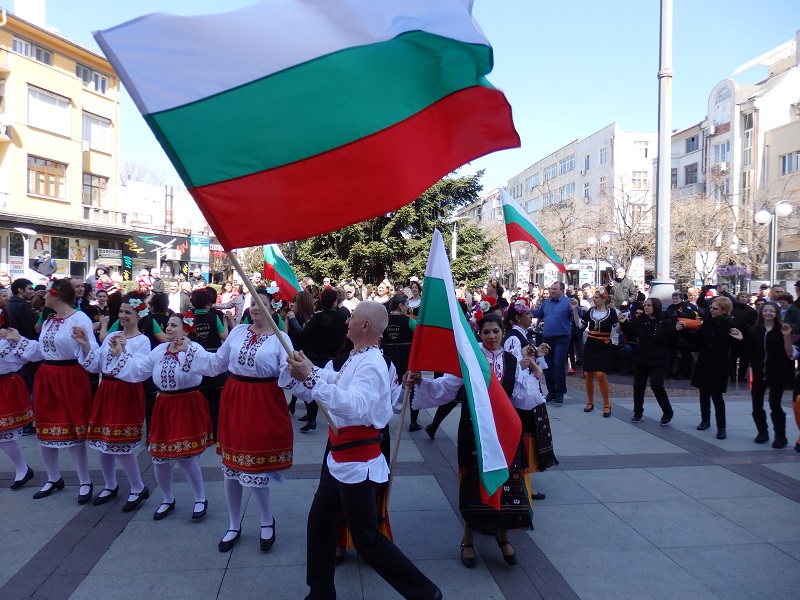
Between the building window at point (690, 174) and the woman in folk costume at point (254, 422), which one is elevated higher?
the building window at point (690, 174)

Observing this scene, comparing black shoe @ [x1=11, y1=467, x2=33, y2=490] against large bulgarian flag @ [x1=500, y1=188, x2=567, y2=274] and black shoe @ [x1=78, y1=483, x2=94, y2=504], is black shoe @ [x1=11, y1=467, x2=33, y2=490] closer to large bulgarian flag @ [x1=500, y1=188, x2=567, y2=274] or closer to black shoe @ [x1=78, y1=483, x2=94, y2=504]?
black shoe @ [x1=78, y1=483, x2=94, y2=504]

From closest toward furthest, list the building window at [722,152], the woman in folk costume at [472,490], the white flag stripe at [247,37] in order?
the white flag stripe at [247,37], the woman in folk costume at [472,490], the building window at [722,152]

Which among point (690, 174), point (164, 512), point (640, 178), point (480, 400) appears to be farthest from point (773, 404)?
point (640, 178)

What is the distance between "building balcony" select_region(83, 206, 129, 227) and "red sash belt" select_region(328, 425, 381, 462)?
34.7 meters

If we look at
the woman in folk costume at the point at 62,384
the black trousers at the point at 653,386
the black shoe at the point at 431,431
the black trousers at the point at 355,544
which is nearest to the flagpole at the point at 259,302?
the black trousers at the point at 355,544

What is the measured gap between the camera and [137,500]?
214 inches

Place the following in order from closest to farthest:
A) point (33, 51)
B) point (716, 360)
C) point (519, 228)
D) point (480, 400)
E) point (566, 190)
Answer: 1. point (480, 400)
2. point (519, 228)
3. point (716, 360)
4. point (33, 51)
5. point (566, 190)

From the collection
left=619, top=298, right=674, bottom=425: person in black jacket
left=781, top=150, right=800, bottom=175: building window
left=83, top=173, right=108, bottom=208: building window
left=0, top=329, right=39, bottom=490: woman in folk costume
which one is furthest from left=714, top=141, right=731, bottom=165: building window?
left=0, top=329, right=39, bottom=490: woman in folk costume

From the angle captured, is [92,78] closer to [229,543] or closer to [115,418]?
[115,418]

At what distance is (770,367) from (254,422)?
6153 millimetres

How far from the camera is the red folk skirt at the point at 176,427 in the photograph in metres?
5.05

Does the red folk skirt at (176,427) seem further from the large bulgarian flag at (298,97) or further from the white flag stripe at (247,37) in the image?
the white flag stripe at (247,37)

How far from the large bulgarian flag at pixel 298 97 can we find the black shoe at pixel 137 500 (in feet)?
11.0

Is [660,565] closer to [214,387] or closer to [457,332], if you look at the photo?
[457,332]
